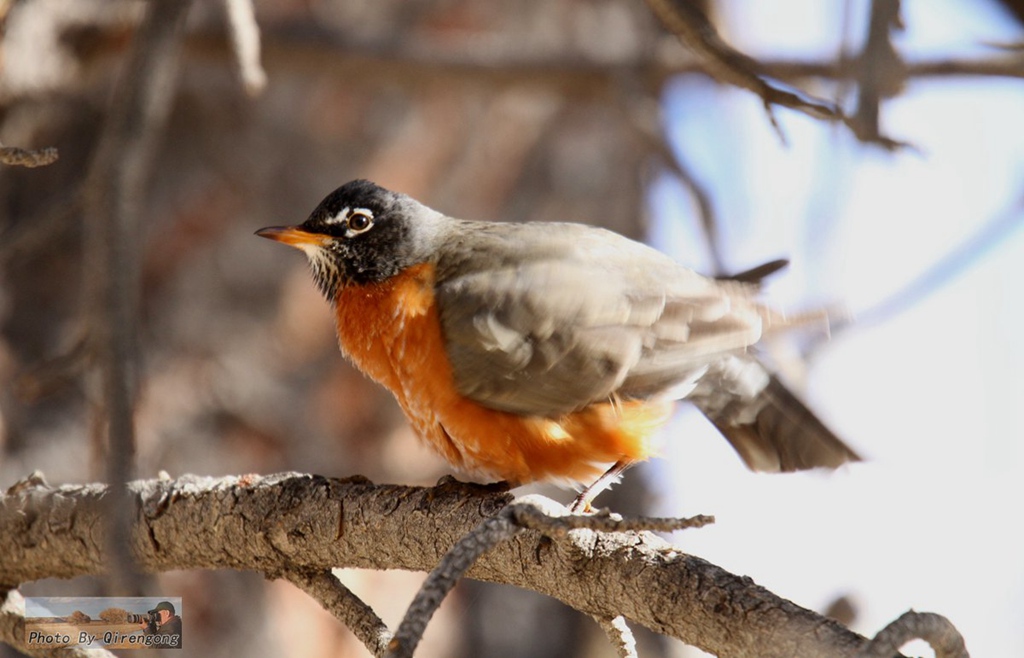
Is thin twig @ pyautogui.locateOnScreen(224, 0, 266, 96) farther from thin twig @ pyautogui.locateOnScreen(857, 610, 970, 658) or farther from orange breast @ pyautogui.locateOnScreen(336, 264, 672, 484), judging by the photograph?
thin twig @ pyautogui.locateOnScreen(857, 610, 970, 658)

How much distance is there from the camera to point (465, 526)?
276 cm

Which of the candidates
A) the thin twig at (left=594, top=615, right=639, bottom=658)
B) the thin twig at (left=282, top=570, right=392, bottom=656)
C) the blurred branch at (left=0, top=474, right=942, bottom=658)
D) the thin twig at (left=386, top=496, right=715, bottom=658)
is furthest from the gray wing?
the thin twig at (left=386, top=496, right=715, bottom=658)

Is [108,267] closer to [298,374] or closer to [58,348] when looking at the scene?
[58,348]

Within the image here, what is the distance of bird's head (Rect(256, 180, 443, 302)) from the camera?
4.05 metres

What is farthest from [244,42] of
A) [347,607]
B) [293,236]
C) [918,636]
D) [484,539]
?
[918,636]

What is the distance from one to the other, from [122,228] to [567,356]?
1398 millimetres

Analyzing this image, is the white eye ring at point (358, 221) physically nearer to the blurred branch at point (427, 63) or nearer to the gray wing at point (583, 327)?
the gray wing at point (583, 327)

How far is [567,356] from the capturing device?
338cm

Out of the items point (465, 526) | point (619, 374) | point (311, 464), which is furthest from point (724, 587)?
point (311, 464)

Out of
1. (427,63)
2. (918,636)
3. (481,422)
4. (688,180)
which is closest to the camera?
(918,636)

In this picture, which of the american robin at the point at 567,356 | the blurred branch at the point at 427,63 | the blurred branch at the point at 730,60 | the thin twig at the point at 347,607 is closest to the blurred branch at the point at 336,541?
the thin twig at the point at 347,607

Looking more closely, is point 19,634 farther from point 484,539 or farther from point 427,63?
point 427,63

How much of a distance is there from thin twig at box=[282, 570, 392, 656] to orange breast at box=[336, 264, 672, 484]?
748 mm

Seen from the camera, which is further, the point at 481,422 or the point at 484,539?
the point at 481,422
